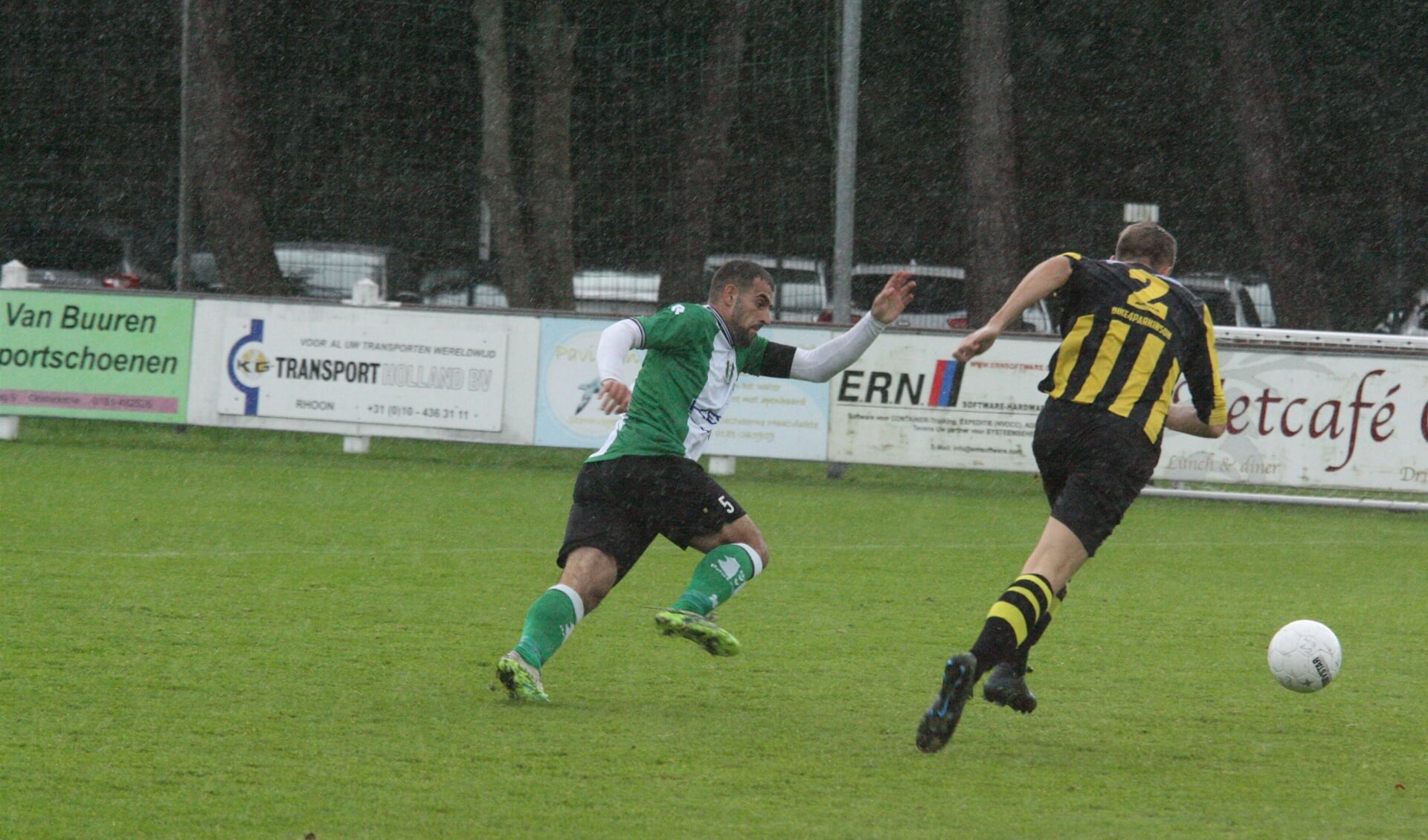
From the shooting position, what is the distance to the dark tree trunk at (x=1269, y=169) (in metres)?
20.6

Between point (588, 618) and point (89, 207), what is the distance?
21.5 metres

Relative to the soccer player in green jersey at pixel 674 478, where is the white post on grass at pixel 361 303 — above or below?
below

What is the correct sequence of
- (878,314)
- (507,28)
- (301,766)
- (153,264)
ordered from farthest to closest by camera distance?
1. (153,264)
2. (507,28)
3. (878,314)
4. (301,766)

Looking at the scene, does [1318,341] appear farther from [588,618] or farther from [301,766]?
[301,766]

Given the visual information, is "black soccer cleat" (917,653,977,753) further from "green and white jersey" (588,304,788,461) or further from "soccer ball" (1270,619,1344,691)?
"soccer ball" (1270,619,1344,691)

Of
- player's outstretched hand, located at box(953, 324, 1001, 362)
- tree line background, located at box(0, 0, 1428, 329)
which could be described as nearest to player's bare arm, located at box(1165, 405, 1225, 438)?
player's outstretched hand, located at box(953, 324, 1001, 362)

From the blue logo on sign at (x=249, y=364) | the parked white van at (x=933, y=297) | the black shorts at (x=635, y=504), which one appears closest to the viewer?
the black shorts at (x=635, y=504)

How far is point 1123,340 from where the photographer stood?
18.5ft

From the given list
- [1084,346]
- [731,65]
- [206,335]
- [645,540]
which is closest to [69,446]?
[206,335]

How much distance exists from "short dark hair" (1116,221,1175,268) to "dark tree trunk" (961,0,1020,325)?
13.9 m

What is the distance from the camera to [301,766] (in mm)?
4855

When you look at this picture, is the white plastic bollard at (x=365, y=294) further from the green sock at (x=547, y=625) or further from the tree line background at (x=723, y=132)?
the green sock at (x=547, y=625)

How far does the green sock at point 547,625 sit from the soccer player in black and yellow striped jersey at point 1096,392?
1284 millimetres

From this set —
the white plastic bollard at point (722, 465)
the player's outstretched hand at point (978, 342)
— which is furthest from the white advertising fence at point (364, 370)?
the player's outstretched hand at point (978, 342)
